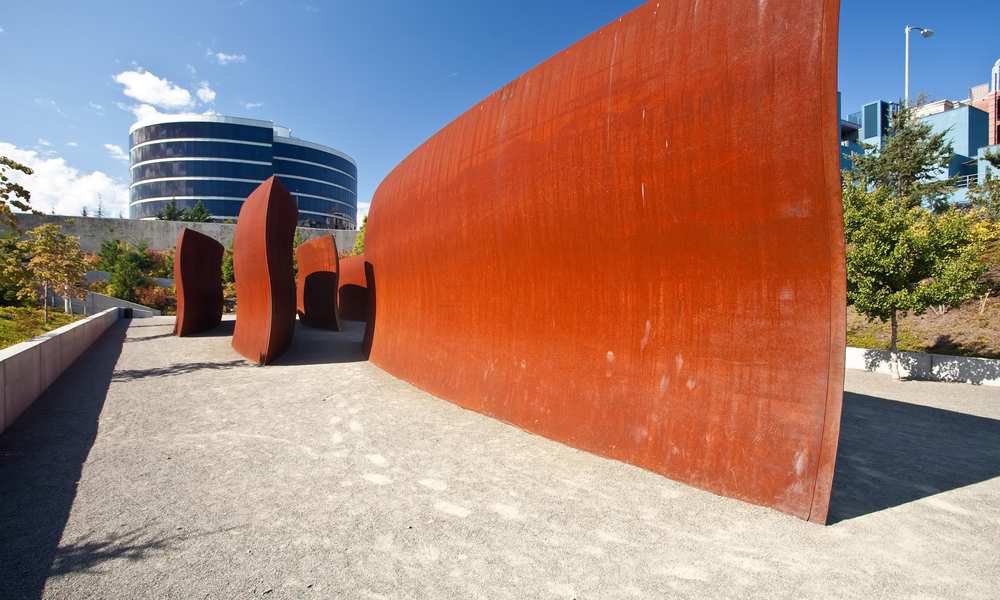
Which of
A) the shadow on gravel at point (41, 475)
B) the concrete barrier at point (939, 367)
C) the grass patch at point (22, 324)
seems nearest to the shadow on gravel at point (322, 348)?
the shadow on gravel at point (41, 475)

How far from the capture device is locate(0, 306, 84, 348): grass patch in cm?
1041

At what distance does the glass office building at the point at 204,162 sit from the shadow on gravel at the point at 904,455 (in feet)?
198

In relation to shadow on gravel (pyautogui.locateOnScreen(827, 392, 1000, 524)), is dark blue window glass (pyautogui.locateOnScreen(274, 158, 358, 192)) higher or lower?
higher

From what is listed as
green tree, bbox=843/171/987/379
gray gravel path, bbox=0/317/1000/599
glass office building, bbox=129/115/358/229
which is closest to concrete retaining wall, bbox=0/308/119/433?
gray gravel path, bbox=0/317/1000/599

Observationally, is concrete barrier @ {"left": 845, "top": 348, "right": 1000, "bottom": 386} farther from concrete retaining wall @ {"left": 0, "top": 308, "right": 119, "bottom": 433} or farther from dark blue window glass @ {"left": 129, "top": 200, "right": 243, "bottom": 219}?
dark blue window glass @ {"left": 129, "top": 200, "right": 243, "bottom": 219}

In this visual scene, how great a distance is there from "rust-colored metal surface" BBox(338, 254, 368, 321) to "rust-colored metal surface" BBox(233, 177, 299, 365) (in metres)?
7.81

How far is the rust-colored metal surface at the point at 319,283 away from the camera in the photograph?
1694 cm

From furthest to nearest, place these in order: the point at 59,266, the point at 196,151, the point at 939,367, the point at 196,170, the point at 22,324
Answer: the point at 196,151
the point at 196,170
the point at 59,266
the point at 22,324
the point at 939,367

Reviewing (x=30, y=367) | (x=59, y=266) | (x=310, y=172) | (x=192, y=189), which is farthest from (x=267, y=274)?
(x=310, y=172)

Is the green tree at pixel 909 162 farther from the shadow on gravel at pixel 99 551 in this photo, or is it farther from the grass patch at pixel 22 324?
the grass patch at pixel 22 324

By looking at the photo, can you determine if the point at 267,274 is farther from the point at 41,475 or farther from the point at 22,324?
the point at 22,324

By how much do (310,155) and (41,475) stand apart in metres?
70.1

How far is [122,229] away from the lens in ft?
119

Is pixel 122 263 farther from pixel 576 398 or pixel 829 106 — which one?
pixel 829 106
